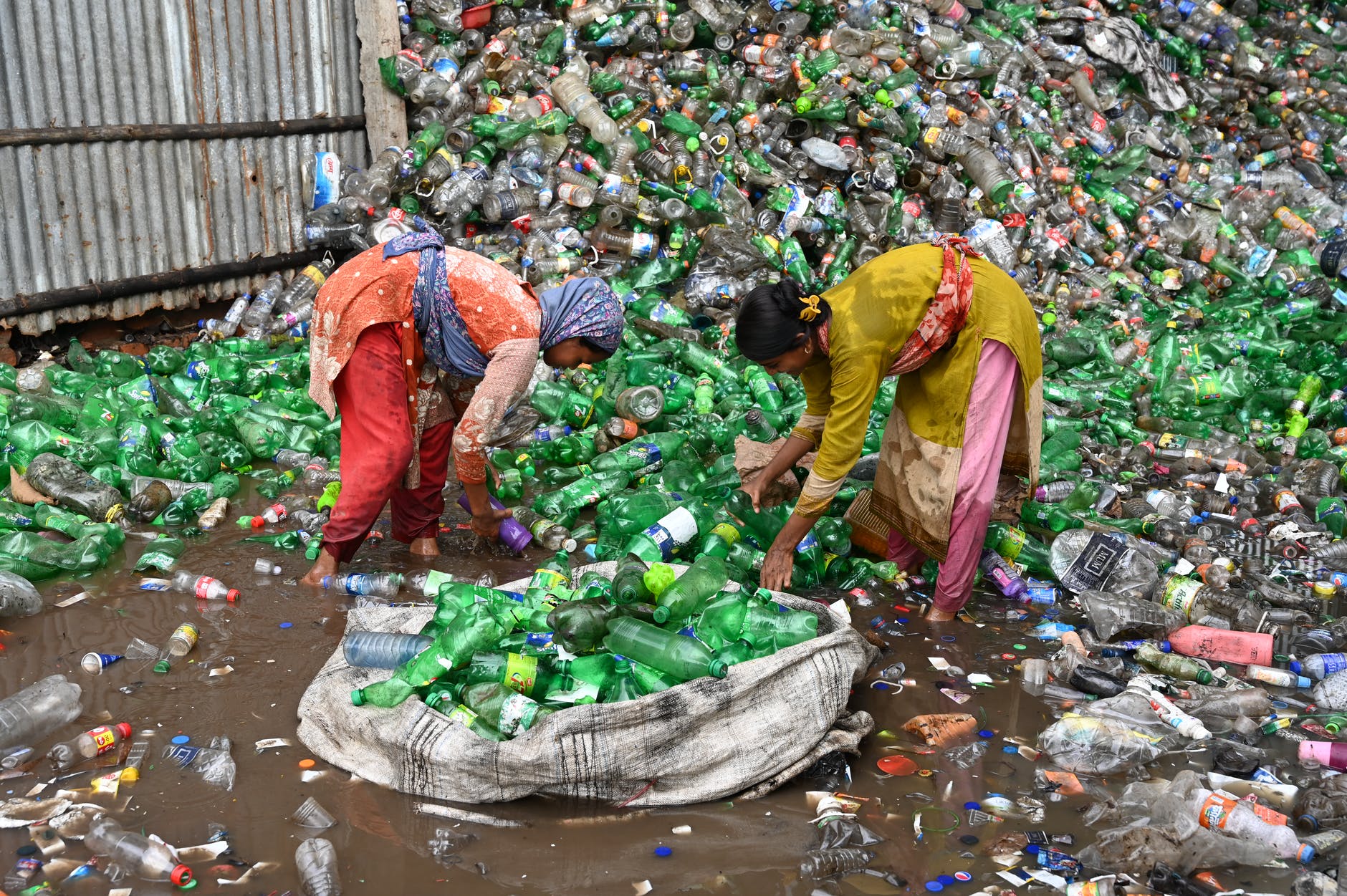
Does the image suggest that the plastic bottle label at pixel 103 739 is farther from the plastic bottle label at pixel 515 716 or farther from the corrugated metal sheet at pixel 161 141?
the corrugated metal sheet at pixel 161 141

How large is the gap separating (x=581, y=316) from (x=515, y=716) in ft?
4.85

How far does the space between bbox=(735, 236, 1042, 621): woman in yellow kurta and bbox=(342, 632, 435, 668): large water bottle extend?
1.27 m

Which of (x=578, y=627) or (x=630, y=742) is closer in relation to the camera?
(x=630, y=742)

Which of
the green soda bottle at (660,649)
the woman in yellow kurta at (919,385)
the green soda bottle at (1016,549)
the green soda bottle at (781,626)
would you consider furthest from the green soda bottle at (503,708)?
the green soda bottle at (1016,549)

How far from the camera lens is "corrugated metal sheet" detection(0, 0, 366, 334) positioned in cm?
570

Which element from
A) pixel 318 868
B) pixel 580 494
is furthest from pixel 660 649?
pixel 580 494

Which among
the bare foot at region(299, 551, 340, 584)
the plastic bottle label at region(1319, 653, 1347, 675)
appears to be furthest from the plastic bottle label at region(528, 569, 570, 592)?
the plastic bottle label at region(1319, 653, 1347, 675)

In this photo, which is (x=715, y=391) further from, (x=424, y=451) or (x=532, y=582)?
(x=532, y=582)

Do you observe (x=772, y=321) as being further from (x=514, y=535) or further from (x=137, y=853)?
(x=137, y=853)

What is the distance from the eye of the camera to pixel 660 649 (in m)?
2.89

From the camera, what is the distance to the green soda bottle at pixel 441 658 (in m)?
2.78

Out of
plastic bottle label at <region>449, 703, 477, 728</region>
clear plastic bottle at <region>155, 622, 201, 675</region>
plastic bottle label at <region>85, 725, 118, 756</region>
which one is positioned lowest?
clear plastic bottle at <region>155, 622, 201, 675</region>

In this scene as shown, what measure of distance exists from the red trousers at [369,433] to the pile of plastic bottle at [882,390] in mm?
268

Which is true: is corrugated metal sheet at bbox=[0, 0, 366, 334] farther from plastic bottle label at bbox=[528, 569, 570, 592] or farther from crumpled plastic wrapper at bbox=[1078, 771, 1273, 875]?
crumpled plastic wrapper at bbox=[1078, 771, 1273, 875]
